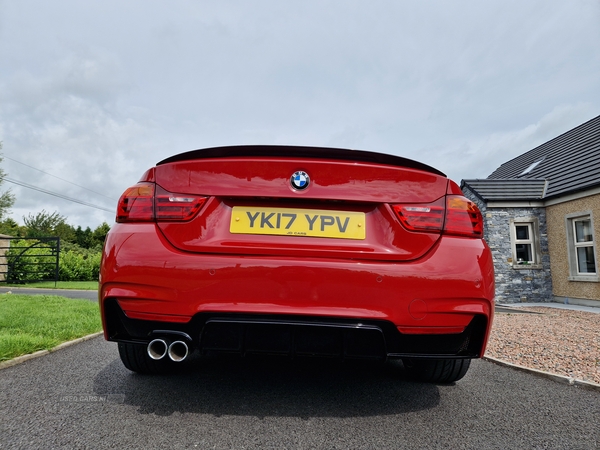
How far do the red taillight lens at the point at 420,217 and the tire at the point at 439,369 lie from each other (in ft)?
3.25

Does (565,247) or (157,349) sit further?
(565,247)

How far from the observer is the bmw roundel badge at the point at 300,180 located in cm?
201

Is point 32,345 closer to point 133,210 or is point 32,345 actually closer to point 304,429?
point 133,210

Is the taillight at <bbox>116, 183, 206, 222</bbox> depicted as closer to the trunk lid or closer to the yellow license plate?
the trunk lid

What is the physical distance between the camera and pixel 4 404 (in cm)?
220

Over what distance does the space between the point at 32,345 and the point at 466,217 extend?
364 centimetres

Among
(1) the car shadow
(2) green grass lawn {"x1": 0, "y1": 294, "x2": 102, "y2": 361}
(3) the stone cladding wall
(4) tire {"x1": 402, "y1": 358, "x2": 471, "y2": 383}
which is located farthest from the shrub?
(4) tire {"x1": 402, "y1": 358, "x2": 471, "y2": 383}

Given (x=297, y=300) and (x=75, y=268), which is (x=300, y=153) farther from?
(x=75, y=268)

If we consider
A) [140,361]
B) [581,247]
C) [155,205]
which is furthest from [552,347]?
[581,247]

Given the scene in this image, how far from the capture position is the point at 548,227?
1323cm

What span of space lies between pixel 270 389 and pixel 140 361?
2.84ft

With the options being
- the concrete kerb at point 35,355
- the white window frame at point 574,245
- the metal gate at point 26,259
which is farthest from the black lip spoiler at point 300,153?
the metal gate at point 26,259

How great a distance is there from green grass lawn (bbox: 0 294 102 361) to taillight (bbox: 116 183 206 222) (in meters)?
2.02

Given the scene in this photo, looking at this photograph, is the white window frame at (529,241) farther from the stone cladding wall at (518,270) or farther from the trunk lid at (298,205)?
the trunk lid at (298,205)
